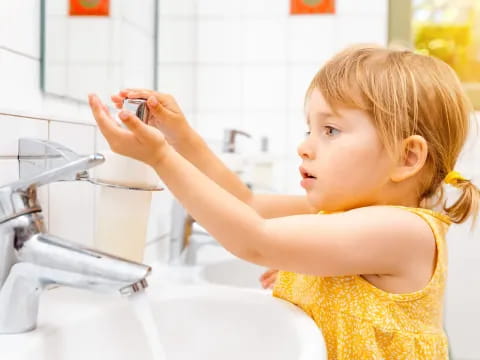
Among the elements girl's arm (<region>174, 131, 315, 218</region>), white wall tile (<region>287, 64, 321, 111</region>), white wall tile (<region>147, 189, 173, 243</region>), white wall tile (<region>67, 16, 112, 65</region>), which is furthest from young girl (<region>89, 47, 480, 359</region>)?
white wall tile (<region>287, 64, 321, 111</region>)

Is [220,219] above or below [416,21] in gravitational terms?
below

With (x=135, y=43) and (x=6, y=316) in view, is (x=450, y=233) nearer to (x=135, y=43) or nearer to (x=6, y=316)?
(x=135, y=43)

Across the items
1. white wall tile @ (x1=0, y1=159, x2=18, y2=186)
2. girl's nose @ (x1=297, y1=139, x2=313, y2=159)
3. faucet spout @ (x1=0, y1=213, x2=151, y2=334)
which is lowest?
faucet spout @ (x1=0, y1=213, x2=151, y2=334)

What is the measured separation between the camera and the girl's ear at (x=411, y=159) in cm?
75

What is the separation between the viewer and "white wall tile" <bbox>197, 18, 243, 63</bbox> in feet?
6.05

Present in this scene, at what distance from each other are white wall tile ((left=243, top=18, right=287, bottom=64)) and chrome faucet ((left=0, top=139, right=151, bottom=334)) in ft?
4.29

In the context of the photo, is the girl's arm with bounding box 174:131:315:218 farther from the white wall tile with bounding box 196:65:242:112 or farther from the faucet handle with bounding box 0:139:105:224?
the white wall tile with bounding box 196:65:242:112

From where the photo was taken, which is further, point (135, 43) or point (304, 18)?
point (304, 18)

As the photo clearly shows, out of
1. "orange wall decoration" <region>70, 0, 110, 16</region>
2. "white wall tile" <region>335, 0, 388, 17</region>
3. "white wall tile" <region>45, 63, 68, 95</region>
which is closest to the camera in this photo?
"white wall tile" <region>45, 63, 68, 95</region>

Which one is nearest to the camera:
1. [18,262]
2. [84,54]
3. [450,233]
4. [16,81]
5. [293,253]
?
[18,262]

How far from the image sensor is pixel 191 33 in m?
1.83

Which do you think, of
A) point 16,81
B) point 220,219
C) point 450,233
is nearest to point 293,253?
point 220,219

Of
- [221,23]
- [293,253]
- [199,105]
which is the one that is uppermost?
[221,23]

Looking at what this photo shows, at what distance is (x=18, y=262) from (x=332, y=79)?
0.44 m
